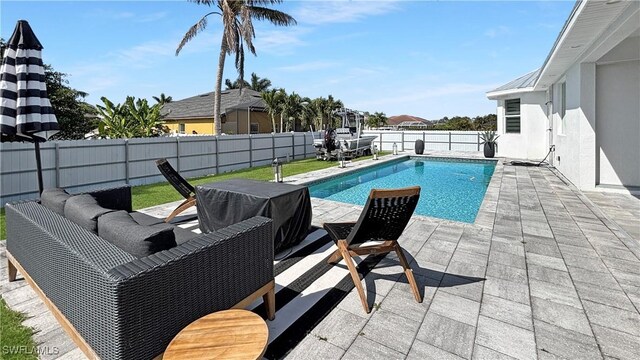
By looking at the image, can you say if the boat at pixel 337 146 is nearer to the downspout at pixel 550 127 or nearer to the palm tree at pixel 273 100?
the downspout at pixel 550 127

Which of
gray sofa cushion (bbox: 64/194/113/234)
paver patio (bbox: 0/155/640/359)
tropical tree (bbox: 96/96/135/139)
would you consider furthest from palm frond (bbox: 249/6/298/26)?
gray sofa cushion (bbox: 64/194/113/234)

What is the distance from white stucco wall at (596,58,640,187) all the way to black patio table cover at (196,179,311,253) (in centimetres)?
826

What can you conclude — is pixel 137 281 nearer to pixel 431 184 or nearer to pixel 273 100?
pixel 431 184

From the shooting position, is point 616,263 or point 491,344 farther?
point 616,263

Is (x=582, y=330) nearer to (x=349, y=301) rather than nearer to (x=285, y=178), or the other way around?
(x=349, y=301)

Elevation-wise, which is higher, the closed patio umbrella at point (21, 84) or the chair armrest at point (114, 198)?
the closed patio umbrella at point (21, 84)

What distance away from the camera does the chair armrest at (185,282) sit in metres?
1.70

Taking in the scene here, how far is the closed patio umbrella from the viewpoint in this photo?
15.4 ft

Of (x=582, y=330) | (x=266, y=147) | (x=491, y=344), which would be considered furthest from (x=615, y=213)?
(x=266, y=147)

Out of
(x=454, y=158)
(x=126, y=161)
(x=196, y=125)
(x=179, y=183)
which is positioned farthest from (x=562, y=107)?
(x=196, y=125)

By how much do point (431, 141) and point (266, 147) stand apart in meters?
12.2

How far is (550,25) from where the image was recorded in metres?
9.93

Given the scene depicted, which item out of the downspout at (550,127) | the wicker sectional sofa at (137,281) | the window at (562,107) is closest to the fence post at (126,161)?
the wicker sectional sofa at (137,281)

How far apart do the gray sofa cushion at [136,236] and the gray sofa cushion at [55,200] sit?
1.10 meters
